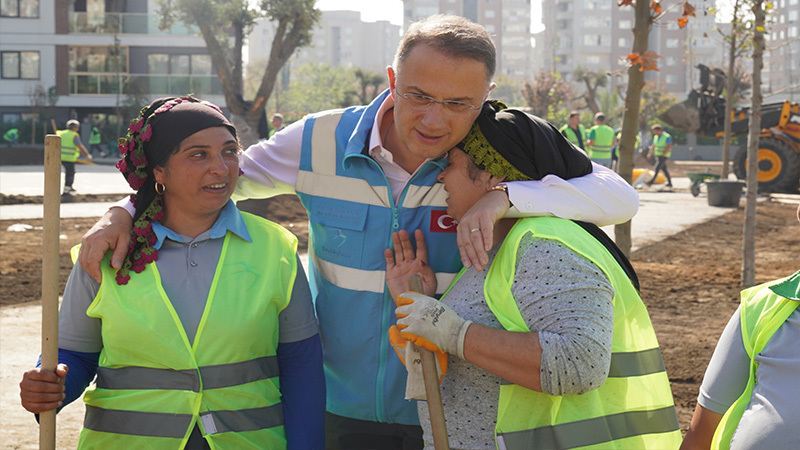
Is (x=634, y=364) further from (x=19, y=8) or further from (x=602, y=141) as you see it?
(x=19, y=8)

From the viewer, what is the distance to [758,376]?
1.95 meters

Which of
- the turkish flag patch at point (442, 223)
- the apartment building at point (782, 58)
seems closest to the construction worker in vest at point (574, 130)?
the apartment building at point (782, 58)

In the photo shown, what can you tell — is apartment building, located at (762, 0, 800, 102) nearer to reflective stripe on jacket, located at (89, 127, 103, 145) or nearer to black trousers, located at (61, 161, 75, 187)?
black trousers, located at (61, 161, 75, 187)

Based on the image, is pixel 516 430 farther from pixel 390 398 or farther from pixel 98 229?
pixel 98 229

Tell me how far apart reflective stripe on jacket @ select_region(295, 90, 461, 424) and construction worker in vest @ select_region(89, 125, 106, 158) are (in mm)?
37387

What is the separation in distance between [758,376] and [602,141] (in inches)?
745

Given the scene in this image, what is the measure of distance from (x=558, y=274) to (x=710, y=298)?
6.24 metres

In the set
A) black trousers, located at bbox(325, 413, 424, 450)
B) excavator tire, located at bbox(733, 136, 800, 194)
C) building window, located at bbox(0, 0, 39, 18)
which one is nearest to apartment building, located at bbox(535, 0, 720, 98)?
building window, located at bbox(0, 0, 39, 18)

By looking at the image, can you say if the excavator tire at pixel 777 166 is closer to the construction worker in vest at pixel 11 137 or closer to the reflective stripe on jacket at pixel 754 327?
the reflective stripe on jacket at pixel 754 327

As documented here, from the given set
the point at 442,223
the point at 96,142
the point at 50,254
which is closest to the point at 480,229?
the point at 442,223

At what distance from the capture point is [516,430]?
2.17 m

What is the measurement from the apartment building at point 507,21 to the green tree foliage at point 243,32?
12648 cm

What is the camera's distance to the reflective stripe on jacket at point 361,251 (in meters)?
2.75

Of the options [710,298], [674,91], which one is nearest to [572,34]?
[674,91]
